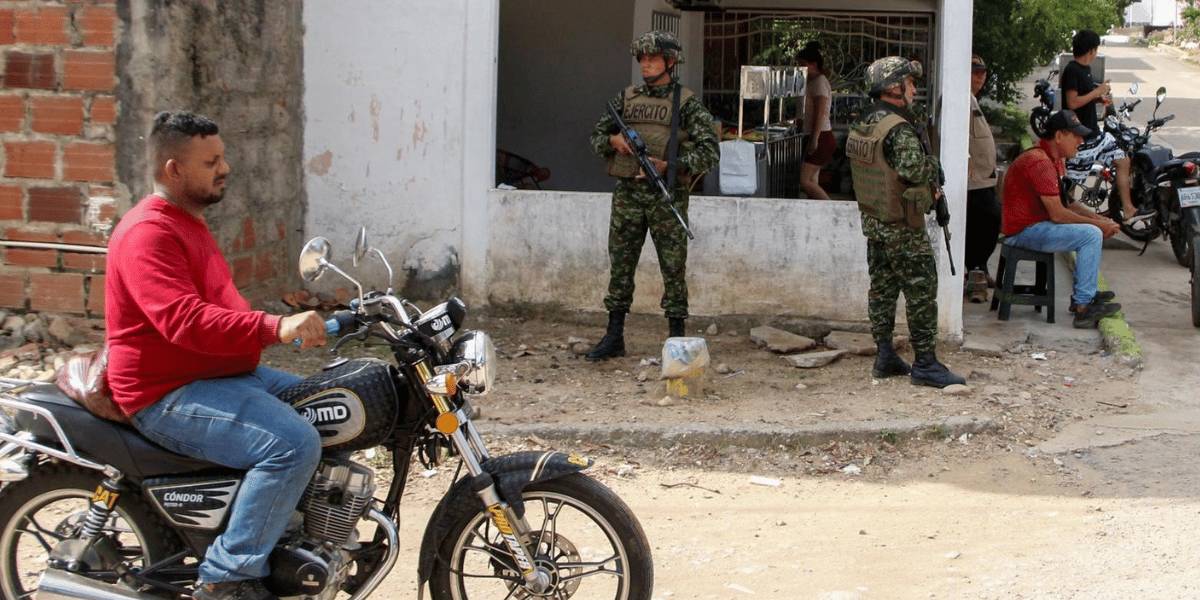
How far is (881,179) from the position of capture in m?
6.14

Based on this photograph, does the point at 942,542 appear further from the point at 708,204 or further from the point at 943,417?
the point at 708,204

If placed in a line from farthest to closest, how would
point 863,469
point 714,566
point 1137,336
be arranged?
1. point 1137,336
2. point 863,469
3. point 714,566

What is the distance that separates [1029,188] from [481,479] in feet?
17.1

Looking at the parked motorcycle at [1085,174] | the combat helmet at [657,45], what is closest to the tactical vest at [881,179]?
the combat helmet at [657,45]

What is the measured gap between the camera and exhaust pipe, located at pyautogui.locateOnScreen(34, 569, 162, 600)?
3.28 meters

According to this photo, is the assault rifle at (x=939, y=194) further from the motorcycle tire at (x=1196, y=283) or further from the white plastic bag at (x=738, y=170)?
the motorcycle tire at (x=1196, y=283)

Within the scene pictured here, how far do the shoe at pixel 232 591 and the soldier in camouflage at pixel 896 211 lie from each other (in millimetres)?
3889

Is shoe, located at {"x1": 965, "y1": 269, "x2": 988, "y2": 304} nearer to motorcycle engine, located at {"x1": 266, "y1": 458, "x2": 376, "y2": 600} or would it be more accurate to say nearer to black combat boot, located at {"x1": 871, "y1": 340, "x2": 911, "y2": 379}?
black combat boot, located at {"x1": 871, "y1": 340, "x2": 911, "y2": 379}

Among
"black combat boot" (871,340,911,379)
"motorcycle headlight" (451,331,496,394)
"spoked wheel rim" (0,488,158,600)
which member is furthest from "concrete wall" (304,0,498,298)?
"motorcycle headlight" (451,331,496,394)

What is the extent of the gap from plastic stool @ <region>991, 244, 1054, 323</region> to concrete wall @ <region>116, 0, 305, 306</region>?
441 cm

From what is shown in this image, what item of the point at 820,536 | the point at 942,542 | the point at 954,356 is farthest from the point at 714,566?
the point at 954,356

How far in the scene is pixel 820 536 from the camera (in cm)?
458

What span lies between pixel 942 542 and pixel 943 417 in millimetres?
1404

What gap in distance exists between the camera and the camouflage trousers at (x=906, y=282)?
6234mm
